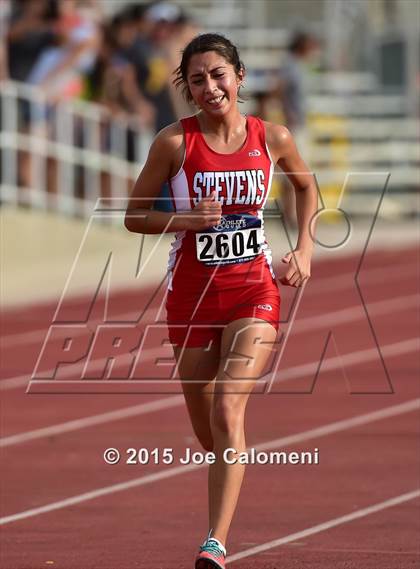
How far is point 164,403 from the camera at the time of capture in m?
12.2

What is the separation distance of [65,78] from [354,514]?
12955mm

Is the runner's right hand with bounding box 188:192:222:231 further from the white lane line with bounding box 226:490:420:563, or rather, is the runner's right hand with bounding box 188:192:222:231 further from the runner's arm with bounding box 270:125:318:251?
the white lane line with bounding box 226:490:420:563

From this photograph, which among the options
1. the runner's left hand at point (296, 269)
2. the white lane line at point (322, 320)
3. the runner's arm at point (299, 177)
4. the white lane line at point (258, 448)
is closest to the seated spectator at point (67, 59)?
the white lane line at point (322, 320)

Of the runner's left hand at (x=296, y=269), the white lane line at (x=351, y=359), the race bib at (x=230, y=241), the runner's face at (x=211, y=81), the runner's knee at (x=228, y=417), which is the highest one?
the runner's face at (x=211, y=81)

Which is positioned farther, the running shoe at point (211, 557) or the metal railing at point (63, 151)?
the metal railing at point (63, 151)

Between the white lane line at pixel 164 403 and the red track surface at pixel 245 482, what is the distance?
43 millimetres

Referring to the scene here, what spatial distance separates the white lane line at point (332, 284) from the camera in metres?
15.8

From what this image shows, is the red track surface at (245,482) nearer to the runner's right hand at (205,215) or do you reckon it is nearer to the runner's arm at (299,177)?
the runner's arm at (299,177)

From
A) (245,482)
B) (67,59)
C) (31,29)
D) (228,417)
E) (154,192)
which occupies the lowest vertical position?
(245,482)

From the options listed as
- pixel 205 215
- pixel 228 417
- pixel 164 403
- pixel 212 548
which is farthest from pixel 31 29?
pixel 212 548

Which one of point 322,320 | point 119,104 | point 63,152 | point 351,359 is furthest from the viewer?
point 119,104

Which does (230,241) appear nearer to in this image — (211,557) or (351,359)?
(211,557)

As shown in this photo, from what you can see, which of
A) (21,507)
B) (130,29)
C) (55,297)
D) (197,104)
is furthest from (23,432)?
(130,29)

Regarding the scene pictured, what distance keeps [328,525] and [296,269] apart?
1631mm
